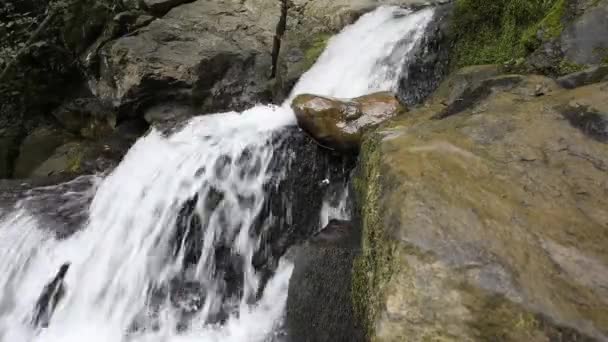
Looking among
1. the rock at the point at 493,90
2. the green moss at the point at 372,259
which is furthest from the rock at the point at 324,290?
the rock at the point at 493,90

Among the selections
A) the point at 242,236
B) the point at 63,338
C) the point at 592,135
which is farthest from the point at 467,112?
the point at 63,338

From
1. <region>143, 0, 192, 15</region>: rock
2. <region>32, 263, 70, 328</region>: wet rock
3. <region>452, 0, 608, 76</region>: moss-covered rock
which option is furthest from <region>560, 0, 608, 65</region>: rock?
<region>143, 0, 192, 15</region>: rock

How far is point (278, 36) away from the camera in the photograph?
860 cm

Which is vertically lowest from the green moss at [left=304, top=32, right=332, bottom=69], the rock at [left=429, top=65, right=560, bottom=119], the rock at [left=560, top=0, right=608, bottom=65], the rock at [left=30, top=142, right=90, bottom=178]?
the rock at [left=30, top=142, right=90, bottom=178]

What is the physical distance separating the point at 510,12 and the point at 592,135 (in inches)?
119

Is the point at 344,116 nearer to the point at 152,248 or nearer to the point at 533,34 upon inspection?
the point at 533,34

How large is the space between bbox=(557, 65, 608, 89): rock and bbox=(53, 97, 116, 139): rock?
798 centimetres

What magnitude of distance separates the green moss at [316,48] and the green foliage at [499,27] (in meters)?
2.79

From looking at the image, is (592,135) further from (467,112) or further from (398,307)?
(398,307)

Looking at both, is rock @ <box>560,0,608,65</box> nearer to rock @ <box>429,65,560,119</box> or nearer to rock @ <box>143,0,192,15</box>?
rock @ <box>429,65,560,119</box>

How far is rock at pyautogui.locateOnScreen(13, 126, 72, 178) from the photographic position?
9258 millimetres

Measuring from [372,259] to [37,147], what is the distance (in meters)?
9.45

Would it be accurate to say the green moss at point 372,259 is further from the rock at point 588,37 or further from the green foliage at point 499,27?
the green foliage at point 499,27

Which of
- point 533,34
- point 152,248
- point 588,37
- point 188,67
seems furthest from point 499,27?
point 188,67
